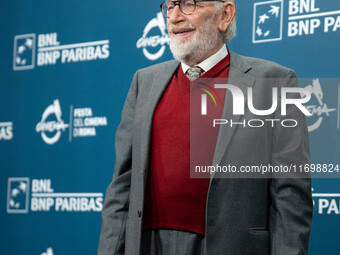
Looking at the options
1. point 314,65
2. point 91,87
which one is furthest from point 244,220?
point 91,87

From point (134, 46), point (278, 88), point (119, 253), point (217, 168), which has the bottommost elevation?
point (119, 253)

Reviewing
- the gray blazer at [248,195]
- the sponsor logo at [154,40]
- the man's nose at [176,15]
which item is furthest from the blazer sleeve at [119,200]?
the sponsor logo at [154,40]

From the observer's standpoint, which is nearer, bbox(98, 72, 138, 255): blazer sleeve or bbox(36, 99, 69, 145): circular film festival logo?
bbox(98, 72, 138, 255): blazer sleeve

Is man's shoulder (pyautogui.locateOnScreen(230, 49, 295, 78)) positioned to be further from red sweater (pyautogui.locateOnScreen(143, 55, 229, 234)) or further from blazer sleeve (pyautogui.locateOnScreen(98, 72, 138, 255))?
blazer sleeve (pyautogui.locateOnScreen(98, 72, 138, 255))

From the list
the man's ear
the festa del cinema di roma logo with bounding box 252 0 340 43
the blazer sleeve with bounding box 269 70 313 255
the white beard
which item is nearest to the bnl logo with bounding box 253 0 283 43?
the festa del cinema di roma logo with bounding box 252 0 340 43

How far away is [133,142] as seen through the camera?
7.49 feet

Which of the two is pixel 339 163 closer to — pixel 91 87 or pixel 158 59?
pixel 158 59

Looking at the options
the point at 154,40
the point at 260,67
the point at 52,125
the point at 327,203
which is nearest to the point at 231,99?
the point at 260,67

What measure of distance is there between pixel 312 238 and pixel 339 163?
413 mm

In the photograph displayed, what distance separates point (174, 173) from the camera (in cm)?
213

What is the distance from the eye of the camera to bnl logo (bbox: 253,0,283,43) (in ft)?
9.66

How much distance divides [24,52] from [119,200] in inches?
84.2

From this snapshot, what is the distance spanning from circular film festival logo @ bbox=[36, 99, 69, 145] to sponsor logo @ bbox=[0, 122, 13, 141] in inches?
10.7

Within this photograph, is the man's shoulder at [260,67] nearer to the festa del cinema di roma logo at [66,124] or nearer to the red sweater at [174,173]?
the red sweater at [174,173]
